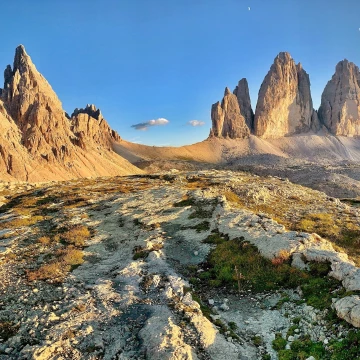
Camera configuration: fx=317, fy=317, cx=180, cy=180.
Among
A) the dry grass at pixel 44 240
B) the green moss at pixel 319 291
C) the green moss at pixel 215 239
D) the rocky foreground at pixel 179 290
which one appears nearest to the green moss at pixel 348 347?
the rocky foreground at pixel 179 290

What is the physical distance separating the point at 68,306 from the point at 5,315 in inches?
138

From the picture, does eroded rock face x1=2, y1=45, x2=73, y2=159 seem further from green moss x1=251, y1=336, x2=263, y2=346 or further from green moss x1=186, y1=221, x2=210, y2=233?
green moss x1=251, y1=336, x2=263, y2=346

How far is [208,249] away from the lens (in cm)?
3102

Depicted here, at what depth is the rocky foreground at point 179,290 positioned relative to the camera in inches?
626

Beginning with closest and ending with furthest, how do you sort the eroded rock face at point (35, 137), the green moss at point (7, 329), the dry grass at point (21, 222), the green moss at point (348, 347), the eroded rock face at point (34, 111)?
the green moss at point (348, 347), the green moss at point (7, 329), the dry grass at point (21, 222), the eroded rock face at point (35, 137), the eroded rock face at point (34, 111)

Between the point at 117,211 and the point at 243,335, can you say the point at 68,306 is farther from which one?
the point at 117,211

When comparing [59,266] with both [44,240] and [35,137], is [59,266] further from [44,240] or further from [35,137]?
[35,137]

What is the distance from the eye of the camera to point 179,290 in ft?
72.3

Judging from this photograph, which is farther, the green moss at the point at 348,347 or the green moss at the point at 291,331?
the green moss at the point at 291,331

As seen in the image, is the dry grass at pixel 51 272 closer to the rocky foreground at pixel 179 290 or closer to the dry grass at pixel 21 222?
the rocky foreground at pixel 179 290

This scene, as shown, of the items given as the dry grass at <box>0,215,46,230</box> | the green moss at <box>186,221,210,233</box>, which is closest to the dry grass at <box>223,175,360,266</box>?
the green moss at <box>186,221,210,233</box>

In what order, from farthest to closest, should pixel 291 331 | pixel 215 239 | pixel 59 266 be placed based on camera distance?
pixel 215 239, pixel 59 266, pixel 291 331

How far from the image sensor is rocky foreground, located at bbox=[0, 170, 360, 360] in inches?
626

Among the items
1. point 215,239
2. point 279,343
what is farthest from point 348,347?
point 215,239
